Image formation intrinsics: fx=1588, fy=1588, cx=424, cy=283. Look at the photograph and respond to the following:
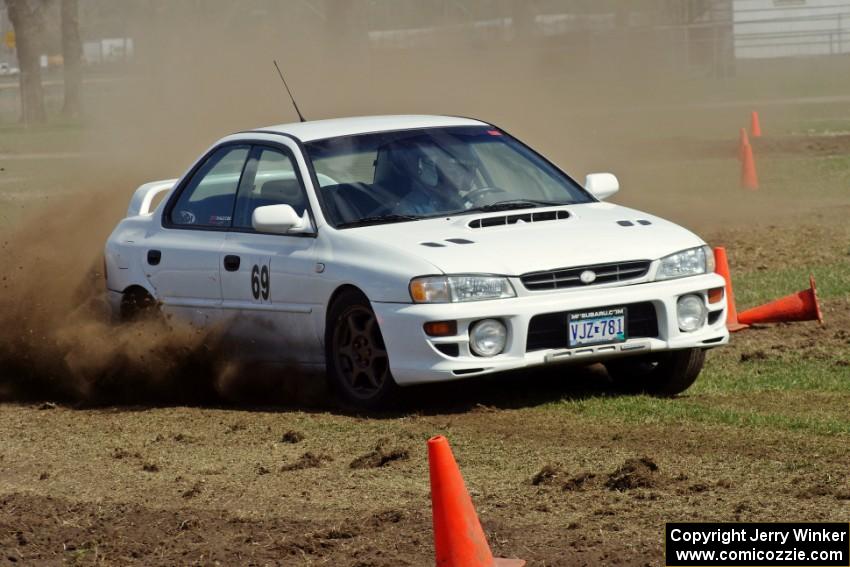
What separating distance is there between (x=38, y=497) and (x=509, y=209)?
323 cm

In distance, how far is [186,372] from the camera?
934 centimetres

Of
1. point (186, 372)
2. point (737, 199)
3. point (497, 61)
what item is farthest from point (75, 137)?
point (186, 372)

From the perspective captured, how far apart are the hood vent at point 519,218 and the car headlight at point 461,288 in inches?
24.7

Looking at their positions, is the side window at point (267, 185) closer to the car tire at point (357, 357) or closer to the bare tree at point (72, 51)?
the car tire at point (357, 357)

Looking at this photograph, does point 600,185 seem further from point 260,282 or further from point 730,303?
point 260,282

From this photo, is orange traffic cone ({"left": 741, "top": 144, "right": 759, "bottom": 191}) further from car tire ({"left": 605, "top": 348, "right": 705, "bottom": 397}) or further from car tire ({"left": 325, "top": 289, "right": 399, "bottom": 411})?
car tire ({"left": 325, "top": 289, "right": 399, "bottom": 411})

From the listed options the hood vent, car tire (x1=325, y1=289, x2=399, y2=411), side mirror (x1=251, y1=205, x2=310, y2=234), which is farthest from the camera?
side mirror (x1=251, y1=205, x2=310, y2=234)

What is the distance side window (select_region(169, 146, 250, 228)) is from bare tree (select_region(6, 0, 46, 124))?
43.1 meters

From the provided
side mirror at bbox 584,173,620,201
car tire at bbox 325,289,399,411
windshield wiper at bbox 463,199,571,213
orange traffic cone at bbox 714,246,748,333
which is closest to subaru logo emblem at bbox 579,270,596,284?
windshield wiper at bbox 463,199,571,213

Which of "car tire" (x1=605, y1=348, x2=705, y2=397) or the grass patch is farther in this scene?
"car tire" (x1=605, y1=348, x2=705, y2=397)

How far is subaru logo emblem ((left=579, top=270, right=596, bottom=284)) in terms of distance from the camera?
8094 millimetres

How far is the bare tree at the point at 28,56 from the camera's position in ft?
169

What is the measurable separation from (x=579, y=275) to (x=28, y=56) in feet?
153

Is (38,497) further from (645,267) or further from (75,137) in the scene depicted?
(75,137)
